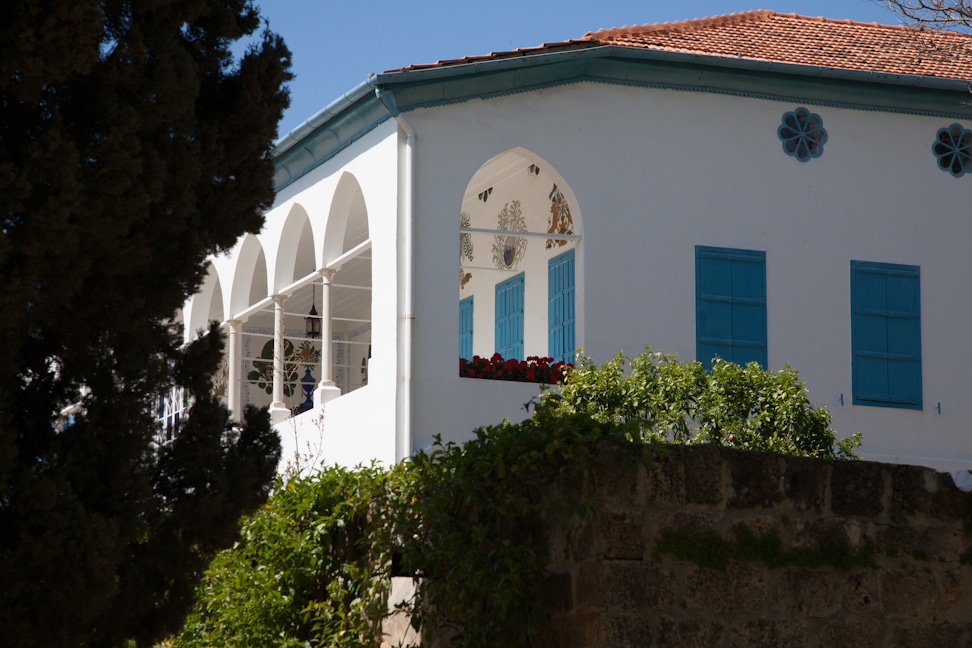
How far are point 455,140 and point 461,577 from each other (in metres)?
7.69

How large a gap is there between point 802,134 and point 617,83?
215 cm

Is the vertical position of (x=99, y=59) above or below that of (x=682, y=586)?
above

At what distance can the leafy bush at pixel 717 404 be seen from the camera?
407 inches

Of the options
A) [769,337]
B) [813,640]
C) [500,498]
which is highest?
[769,337]

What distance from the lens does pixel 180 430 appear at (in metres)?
6.80

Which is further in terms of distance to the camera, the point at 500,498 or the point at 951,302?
the point at 951,302

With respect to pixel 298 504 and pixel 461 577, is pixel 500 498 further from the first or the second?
pixel 298 504

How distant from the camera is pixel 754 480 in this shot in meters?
6.58

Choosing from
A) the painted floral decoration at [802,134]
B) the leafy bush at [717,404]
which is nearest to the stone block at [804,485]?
the leafy bush at [717,404]

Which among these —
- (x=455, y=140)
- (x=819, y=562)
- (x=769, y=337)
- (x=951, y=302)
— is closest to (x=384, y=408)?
(x=455, y=140)

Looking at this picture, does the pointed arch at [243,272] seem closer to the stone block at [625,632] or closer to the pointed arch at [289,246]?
the pointed arch at [289,246]

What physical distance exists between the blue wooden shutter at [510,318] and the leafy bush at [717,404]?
5815 mm

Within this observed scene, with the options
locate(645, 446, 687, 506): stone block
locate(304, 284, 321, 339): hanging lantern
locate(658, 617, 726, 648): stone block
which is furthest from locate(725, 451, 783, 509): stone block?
locate(304, 284, 321, 339): hanging lantern

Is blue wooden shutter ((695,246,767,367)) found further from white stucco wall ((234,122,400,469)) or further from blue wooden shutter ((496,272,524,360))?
white stucco wall ((234,122,400,469))
